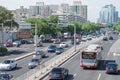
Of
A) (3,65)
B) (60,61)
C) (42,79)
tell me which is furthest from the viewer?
(60,61)

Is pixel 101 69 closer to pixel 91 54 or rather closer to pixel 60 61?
pixel 91 54

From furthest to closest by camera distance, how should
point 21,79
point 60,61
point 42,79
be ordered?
point 60,61 < point 42,79 < point 21,79

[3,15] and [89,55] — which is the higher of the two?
[3,15]

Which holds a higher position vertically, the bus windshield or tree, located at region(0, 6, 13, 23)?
tree, located at region(0, 6, 13, 23)

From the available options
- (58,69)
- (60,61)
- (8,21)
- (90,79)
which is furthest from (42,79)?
(8,21)

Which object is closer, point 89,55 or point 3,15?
point 89,55

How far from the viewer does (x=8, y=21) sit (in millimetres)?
111000

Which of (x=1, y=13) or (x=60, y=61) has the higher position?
(x=1, y=13)

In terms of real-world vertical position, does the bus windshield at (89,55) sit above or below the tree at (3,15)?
below

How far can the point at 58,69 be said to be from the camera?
3556 cm

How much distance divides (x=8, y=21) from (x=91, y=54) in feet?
228

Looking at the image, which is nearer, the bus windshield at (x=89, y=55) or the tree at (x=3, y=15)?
the bus windshield at (x=89, y=55)

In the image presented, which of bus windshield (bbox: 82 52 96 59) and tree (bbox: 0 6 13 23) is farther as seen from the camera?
tree (bbox: 0 6 13 23)

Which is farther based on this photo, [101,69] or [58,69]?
[101,69]
